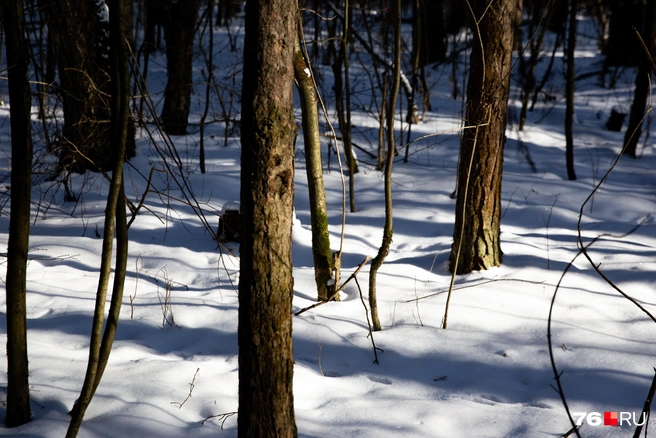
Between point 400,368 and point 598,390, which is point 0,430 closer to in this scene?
point 400,368

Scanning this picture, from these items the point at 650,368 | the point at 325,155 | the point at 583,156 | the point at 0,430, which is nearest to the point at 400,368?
the point at 650,368

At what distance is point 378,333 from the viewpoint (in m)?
3.47

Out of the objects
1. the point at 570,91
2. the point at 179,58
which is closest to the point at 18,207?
the point at 570,91

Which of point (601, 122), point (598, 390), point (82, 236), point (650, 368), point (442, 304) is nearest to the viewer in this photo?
point (598, 390)

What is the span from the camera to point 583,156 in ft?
31.4

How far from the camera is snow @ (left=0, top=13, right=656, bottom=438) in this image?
8.46 feet

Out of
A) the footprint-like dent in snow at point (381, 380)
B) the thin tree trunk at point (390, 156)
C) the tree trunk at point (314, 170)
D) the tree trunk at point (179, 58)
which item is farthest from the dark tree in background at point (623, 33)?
the footprint-like dent in snow at point (381, 380)

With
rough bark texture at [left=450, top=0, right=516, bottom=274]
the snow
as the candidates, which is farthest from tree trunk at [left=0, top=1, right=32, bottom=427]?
rough bark texture at [left=450, top=0, right=516, bottom=274]

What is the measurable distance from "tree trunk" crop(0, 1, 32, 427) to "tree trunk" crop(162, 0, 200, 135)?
24.0ft

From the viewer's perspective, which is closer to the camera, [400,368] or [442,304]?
[400,368]

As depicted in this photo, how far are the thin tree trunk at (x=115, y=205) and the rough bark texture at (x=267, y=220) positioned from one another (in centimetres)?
50

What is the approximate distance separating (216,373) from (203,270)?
1.90 m

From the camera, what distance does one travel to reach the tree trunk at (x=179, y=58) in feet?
31.3

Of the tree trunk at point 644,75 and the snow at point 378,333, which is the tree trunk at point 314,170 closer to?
the snow at point 378,333
